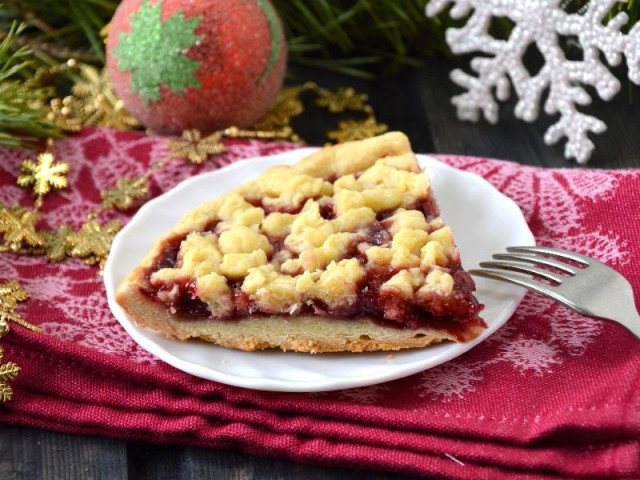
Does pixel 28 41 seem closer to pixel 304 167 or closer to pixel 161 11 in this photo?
pixel 161 11

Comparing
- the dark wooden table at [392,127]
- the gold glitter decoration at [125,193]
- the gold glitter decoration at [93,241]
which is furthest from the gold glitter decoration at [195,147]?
the dark wooden table at [392,127]

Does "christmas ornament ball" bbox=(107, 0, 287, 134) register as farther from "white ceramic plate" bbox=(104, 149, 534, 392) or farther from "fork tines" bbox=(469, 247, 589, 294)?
"fork tines" bbox=(469, 247, 589, 294)

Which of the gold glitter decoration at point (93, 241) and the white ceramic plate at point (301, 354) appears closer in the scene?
the white ceramic plate at point (301, 354)

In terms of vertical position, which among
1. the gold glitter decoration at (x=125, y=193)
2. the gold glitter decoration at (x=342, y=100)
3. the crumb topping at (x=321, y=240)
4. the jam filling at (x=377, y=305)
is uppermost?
the crumb topping at (x=321, y=240)

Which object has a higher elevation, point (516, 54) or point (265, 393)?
point (516, 54)

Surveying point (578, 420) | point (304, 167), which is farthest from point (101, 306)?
point (578, 420)

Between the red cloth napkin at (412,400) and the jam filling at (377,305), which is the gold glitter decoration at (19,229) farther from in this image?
the jam filling at (377,305)
